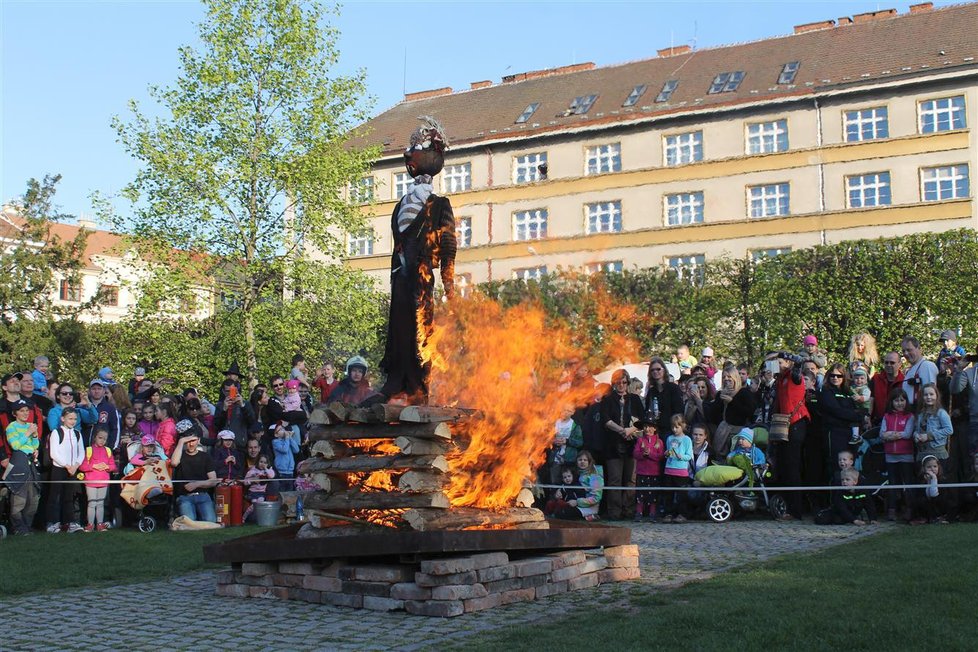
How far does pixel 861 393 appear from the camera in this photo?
53.8 ft

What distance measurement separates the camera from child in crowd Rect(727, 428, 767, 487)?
16.1 metres

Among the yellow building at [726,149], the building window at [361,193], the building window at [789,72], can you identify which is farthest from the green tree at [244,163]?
the building window at [789,72]

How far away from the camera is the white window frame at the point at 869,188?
54344 millimetres

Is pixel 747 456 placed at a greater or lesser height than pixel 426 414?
lesser

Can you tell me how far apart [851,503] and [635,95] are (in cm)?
4868

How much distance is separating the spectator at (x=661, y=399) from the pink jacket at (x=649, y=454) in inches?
12.1

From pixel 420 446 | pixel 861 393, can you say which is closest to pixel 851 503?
pixel 861 393

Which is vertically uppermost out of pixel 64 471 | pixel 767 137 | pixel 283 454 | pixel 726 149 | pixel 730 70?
pixel 730 70

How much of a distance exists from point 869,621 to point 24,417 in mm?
12905

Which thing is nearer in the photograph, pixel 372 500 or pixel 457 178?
pixel 372 500

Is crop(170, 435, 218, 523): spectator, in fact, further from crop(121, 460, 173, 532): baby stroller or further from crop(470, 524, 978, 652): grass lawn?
crop(470, 524, 978, 652): grass lawn

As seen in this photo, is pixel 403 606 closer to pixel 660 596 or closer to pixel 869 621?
pixel 660 596

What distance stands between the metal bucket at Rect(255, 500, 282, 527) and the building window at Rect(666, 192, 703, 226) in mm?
44942

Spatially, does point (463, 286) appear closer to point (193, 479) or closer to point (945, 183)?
point (193, 479)
